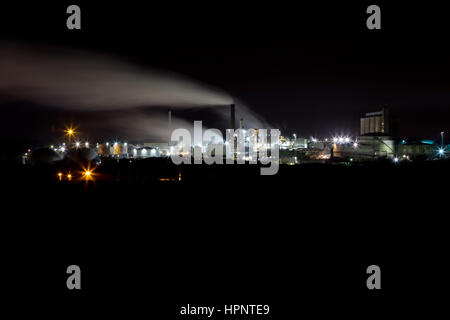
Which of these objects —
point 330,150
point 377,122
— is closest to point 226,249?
point 330,150

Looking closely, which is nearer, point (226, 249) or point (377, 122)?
point (226, 249)

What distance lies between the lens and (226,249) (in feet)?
26.5

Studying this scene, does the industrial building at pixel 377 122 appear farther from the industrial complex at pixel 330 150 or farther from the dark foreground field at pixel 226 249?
the dark foreground field at pixel 226 249

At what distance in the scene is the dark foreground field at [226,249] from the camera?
6137 mm

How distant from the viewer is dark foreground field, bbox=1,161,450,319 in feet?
20.1

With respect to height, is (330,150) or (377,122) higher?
(377,122)

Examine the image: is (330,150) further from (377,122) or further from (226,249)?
(377,122)

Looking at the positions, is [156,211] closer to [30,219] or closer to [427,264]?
[30,219]

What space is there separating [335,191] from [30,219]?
13.7 metres

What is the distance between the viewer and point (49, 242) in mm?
8617

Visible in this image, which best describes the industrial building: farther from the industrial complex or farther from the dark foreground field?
the dark foreground field

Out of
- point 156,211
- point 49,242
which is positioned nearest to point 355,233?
point 156,211

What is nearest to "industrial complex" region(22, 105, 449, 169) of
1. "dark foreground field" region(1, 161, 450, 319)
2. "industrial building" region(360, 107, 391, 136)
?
"dark foreground field" region(1, 161, 450, 319)
